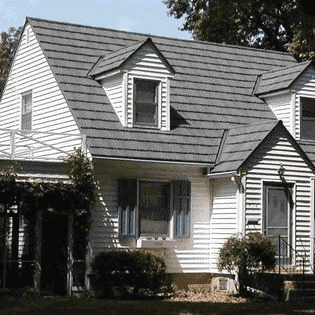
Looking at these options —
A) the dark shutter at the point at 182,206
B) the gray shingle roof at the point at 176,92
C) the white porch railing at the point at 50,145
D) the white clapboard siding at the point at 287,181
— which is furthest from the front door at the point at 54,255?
the white clapboard siding at the point at 287,181

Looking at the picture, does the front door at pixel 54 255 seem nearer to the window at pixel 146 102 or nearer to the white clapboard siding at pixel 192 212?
the white clapboard siding at pixel 192 212

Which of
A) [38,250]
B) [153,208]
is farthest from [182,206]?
[38,250]

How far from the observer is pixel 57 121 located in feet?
79.8

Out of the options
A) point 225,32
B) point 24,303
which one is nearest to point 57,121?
point 24,303

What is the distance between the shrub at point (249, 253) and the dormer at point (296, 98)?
5118 mm

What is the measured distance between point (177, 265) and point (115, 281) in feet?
9.37

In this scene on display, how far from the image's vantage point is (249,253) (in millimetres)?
21844

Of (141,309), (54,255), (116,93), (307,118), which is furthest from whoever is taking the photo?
(307,118)

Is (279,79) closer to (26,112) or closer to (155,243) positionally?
(155,243)

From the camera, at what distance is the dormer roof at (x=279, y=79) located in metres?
26.1

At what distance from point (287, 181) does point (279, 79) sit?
4578 millimetres

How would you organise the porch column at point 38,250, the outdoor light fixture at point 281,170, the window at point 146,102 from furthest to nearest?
the window at point 146,102
the outdoor light fixture at point 281,170
the porch column at point 38,250

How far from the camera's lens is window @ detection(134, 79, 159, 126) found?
78.5 ft

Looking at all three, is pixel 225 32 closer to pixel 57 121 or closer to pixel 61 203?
pixel 57 121
